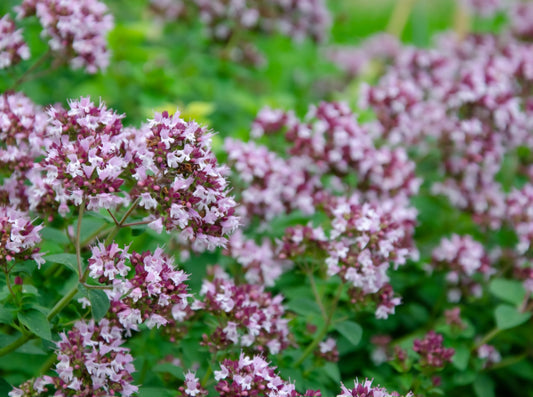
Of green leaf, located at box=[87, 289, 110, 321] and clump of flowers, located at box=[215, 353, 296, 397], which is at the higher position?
green leaf, located at box=[87, 289, 110, 321]

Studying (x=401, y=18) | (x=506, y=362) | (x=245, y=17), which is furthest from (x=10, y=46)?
(x=401, y=18)

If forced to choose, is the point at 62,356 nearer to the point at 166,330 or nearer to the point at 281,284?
the point at 166,330

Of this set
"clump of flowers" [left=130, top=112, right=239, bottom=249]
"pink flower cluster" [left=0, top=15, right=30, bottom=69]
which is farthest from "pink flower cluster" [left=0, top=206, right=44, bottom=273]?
"pink flower cluster" [left=0, top=15, right=30, bottom=69]

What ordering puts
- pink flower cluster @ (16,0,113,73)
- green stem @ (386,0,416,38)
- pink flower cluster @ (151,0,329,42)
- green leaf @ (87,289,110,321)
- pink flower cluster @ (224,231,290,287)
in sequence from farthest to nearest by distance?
green stem @ (386,0,416,38), pink flower cluster @ (151,0,329,42), pink flower cluster @ (16,0,113,73), pink flower cluster @ (224,231,290,287), green leaf @ (87,289,110,321)

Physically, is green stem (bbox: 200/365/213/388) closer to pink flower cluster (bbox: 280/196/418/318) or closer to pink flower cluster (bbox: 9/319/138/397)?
pink flower cluster (bbox: 9/319/138/397)

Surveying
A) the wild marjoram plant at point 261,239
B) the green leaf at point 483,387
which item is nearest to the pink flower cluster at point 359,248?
the wild marjoram plant at point 261,239
